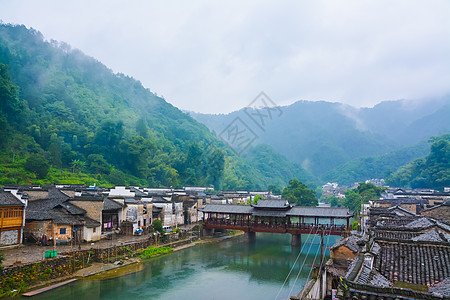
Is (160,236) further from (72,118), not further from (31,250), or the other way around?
(72,118)

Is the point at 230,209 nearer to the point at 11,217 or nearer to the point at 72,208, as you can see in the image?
the point at 72,208

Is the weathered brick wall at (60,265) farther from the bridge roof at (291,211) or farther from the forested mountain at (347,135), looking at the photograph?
the forested mountain at (347,135)

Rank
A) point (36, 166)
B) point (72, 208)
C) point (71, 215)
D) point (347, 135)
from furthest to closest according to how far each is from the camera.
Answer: point (347, 135), point (36, 166), point (72, 208), point (71, 215)

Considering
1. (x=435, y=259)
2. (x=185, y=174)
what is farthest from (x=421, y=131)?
(x=435, y=259)

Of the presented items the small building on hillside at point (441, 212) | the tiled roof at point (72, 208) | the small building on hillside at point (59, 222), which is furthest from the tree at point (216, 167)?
the small building on hillside at point (441, 212)

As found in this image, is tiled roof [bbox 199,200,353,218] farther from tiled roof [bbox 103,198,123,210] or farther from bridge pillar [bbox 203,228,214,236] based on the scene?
tiled roof [bbox 103,198,123,210]

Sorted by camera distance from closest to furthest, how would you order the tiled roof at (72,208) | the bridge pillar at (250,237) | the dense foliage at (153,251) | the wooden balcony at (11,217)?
the wooden balcony at (11,217)
the tiled roof at (72,208)
the dense foliage at (153,251)
the bridge pillar at (250,237)

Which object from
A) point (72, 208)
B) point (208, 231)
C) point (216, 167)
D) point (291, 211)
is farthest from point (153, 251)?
point (216, 167)
